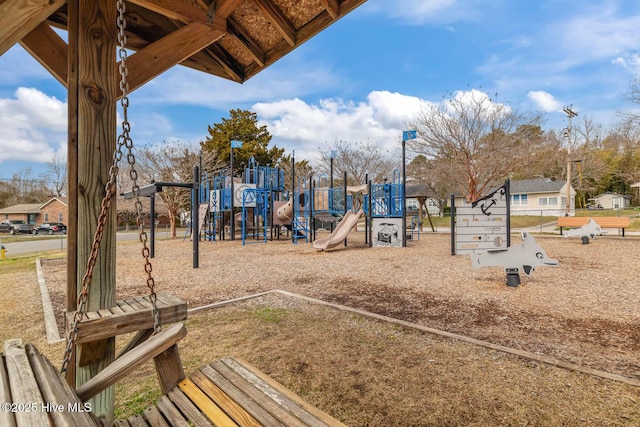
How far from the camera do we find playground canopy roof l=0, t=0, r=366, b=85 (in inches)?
62.0

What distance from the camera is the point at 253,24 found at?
288 cm

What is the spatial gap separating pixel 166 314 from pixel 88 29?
1.60 m

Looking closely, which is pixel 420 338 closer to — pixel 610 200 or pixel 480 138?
pixel 480 138

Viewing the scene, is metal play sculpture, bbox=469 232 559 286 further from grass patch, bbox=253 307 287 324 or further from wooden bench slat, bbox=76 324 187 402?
wooden bench slat, bbox=76 324 187 402

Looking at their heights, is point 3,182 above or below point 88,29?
above

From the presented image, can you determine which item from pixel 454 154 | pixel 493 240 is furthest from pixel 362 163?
pixel 493 240

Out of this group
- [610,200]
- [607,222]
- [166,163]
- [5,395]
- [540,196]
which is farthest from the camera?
[610,200]

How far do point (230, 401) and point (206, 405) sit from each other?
4.2 inches

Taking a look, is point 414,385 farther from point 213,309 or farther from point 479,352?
point 213,309

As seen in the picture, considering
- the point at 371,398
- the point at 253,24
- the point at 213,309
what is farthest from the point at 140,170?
the point at 371,398

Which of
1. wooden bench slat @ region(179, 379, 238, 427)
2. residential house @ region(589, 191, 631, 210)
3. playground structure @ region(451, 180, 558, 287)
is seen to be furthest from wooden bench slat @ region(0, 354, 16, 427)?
residential house @ region(589, 191, 631, 210)

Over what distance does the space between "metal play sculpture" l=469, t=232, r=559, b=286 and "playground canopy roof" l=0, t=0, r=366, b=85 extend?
4944mm

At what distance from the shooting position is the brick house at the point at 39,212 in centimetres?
4231

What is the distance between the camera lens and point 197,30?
2309mm
